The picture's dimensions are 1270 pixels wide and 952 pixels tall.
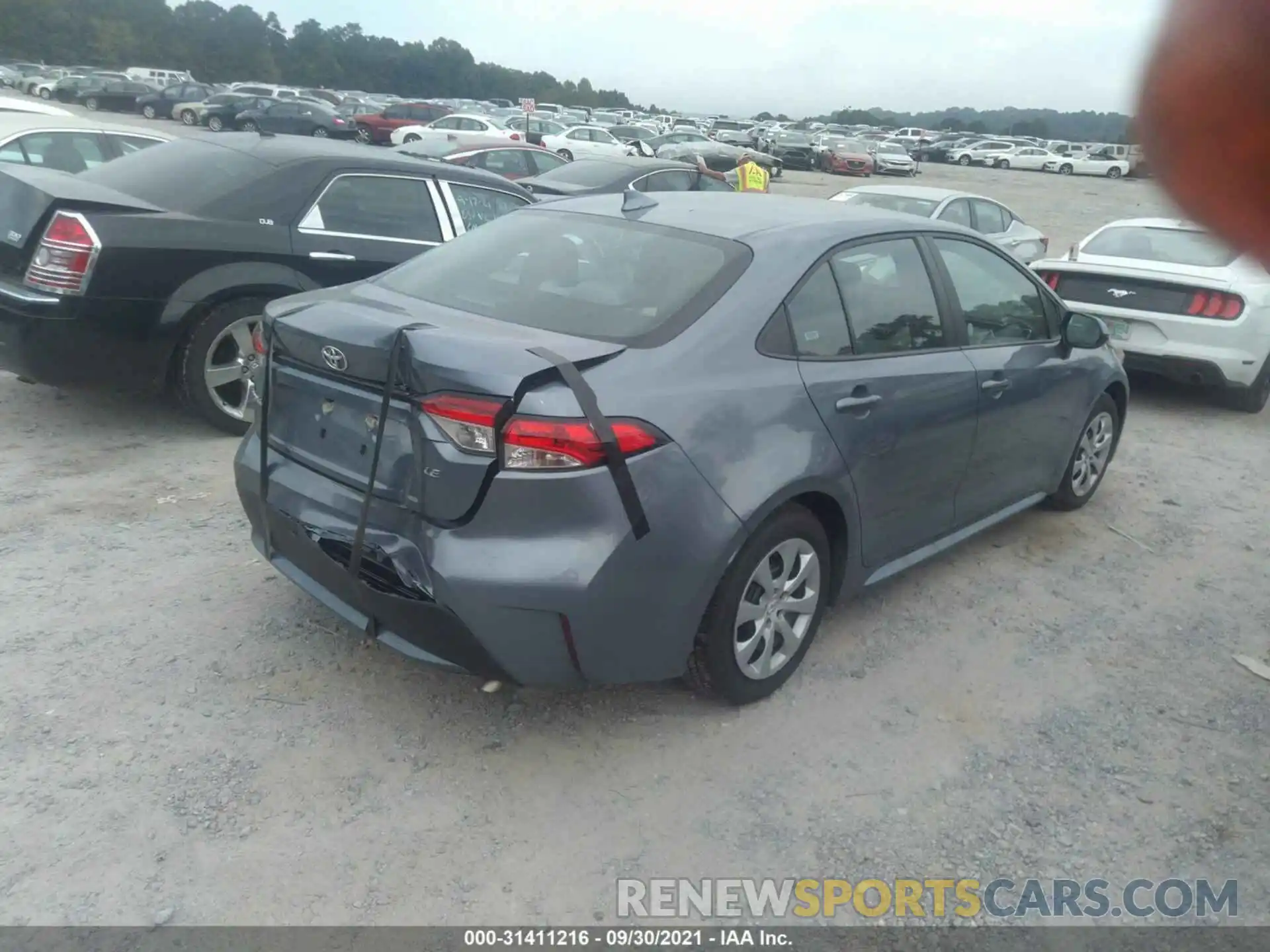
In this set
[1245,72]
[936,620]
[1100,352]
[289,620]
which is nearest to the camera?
[1245,72]

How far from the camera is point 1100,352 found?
17.6 feet

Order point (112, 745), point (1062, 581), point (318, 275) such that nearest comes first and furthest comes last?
point (112, 745)
point (1062, 581)
point (318, 275)

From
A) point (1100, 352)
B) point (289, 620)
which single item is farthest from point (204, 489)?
point (1100, 352)

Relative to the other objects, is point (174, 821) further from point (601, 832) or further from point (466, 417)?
point (466, 417)

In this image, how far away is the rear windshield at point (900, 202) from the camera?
1094 centimetres

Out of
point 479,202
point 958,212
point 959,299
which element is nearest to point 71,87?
point 958,212

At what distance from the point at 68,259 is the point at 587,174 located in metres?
8.43

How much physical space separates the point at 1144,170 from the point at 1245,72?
A: 100mm

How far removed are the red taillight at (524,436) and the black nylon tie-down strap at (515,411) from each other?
2 centimetres

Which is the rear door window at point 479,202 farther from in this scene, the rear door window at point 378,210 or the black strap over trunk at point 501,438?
the black strap over trunk at point 501,438

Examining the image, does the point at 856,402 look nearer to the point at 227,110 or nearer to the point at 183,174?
the point at 183,174

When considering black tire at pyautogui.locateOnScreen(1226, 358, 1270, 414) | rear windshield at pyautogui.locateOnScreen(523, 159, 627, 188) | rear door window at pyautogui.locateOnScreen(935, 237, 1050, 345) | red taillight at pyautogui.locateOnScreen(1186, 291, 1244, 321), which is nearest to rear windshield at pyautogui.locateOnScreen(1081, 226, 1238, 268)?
red taillight at pyautogui.locateOnScreen(1186, 291, 1244, 321)

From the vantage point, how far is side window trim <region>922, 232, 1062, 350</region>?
4.30m

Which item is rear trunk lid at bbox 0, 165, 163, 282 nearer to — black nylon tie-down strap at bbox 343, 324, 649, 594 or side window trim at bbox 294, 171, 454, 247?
side window trim at bbox 294, 171, 454, 247
